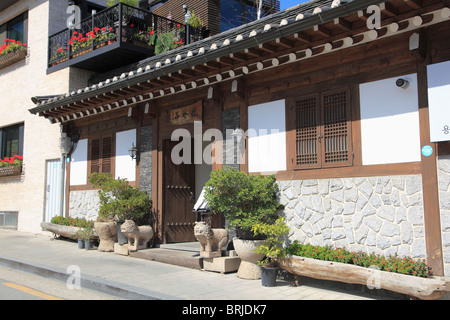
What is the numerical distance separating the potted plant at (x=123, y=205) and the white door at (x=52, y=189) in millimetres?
4257

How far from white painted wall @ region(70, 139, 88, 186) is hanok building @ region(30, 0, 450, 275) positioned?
3809mm

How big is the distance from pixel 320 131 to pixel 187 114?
381 centimetres

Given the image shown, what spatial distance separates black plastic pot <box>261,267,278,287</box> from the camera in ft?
22.9

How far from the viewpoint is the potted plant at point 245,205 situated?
7.52 meters

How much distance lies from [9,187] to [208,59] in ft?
41.2

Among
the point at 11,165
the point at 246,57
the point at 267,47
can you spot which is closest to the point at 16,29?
the point at 11,165

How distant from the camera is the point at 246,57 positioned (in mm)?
8062

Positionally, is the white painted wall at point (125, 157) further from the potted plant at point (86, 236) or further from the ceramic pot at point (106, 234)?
the potted plant at point (86, 236)

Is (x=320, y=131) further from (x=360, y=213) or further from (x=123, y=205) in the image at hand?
(x=123, y=205)

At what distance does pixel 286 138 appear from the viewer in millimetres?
8039

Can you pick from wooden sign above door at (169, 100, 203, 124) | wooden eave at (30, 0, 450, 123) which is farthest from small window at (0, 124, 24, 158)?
wooden sign above door at (169, 100, 203, 124)

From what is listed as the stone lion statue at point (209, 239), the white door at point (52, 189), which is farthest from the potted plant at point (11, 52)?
the stone lion statue at point (209, 239)
